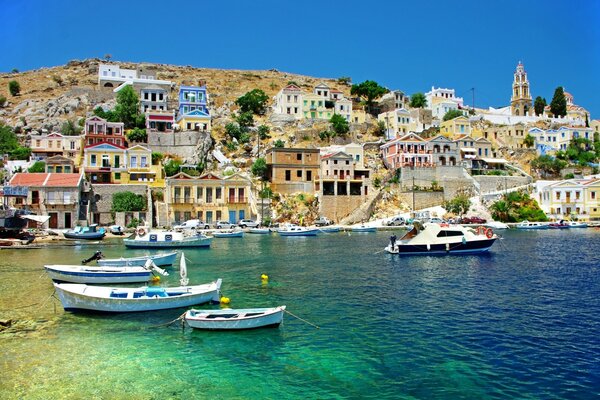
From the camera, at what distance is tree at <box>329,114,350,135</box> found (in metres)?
88.8

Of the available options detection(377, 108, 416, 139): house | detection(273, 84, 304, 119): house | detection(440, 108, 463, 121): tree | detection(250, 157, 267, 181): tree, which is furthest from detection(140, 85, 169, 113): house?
detection(440, 108, 463, 121): tree

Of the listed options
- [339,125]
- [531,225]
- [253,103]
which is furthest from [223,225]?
[531,225]

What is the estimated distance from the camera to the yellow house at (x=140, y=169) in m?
68.7

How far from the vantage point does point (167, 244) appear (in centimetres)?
4694

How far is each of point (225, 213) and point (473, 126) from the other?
58.4 meters

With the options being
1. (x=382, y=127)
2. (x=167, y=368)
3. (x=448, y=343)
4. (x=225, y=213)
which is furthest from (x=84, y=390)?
(x=382, y=127)

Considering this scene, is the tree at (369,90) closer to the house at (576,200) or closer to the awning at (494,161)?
the awning at (494,161)

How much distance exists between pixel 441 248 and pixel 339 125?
51.9 m

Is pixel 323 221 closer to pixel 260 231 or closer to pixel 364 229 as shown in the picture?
pixel 364 229

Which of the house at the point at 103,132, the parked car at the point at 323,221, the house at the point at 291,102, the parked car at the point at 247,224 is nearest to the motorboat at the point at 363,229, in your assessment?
the parked car at the point at 323,221

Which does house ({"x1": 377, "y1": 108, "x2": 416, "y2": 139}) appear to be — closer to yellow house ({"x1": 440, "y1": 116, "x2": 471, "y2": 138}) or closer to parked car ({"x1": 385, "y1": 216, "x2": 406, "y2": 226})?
yellow house ({"x1": 440, "y1": 116, "x2": 471, "y2": 138})

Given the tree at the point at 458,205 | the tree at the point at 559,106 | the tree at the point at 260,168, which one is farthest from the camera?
the tree at the point at 559,106

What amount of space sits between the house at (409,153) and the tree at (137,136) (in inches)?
1587

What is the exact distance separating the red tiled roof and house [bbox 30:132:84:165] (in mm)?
12723
